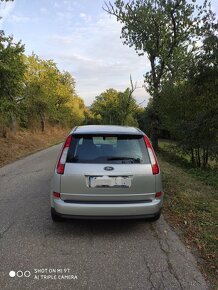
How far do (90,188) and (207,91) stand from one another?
1201 cm

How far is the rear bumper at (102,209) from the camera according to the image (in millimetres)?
4668

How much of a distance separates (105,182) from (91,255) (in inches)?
41.7

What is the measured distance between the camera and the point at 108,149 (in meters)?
5.06

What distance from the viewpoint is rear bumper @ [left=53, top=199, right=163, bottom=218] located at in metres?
4.67

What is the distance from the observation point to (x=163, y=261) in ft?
13.5

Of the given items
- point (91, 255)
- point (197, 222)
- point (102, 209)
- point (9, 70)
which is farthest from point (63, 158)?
point (9, 70)

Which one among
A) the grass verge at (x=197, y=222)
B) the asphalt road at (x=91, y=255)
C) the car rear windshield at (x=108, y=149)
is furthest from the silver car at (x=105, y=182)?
the grass verge at (x=197, y=222)

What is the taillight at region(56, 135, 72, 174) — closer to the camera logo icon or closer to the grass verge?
the camera logo icon

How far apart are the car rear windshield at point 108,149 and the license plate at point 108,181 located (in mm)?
264

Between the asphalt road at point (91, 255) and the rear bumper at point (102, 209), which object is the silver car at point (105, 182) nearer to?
the rear bumper at point (102, 209)

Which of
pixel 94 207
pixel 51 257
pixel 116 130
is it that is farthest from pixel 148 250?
pixel 116 130

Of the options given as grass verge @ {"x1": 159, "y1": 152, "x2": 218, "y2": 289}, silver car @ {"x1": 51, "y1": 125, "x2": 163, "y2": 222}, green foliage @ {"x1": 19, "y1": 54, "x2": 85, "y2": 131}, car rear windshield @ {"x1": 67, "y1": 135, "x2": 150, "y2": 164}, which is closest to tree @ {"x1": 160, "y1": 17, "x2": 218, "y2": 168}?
grass verge @ {"x1": 159, "y1": 152, "x2": 218, "y2": 289}

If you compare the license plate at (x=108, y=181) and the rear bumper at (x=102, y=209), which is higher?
the license plate at (x=108, y=181)

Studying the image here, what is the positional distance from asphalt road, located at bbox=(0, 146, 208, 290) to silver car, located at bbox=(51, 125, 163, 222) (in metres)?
0.41
